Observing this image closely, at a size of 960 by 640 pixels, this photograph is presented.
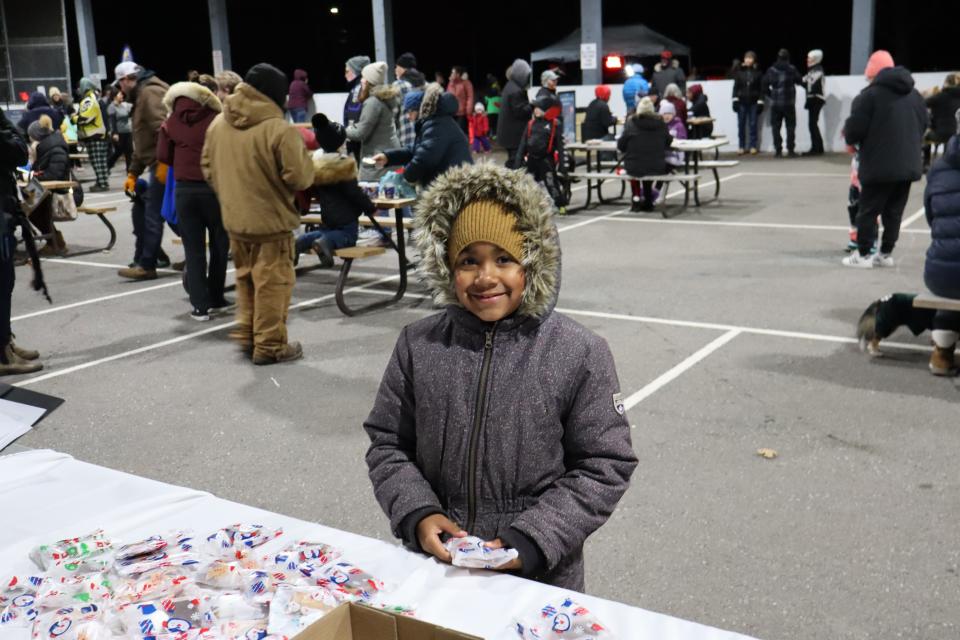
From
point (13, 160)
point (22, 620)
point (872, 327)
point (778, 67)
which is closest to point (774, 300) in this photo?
point (872, 327)

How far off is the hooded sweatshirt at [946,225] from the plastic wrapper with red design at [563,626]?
4.56m

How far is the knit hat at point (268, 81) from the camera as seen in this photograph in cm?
593

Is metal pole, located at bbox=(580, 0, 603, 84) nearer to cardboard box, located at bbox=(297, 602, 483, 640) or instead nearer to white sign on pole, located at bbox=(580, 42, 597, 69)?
white sign on pole, located at bbox=(580, 42, 597, 69)

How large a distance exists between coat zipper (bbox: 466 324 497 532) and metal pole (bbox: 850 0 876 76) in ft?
63.2

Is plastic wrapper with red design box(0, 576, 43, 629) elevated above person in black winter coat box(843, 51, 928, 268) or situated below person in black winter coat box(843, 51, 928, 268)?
below

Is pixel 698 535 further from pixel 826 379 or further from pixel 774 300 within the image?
pixel 774 300

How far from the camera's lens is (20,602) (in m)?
1.76

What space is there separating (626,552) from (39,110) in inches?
578

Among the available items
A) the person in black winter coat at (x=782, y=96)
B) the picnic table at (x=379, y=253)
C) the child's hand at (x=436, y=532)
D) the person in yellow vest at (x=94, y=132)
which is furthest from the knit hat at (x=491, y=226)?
the person in black winter coat at (x=782, y=96)

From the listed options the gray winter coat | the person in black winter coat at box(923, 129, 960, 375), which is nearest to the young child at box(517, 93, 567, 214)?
the gray winter coat

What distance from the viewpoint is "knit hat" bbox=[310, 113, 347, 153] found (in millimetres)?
7586

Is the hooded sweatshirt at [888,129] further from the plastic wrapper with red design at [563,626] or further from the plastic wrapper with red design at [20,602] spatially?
the plastic wrapper with red design at [20,602]

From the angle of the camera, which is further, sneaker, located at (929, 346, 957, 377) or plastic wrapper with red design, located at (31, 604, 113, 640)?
sneaker, located at (929, 346, 957, 377)

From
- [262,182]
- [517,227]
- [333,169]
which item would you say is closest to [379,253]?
[333,169]
